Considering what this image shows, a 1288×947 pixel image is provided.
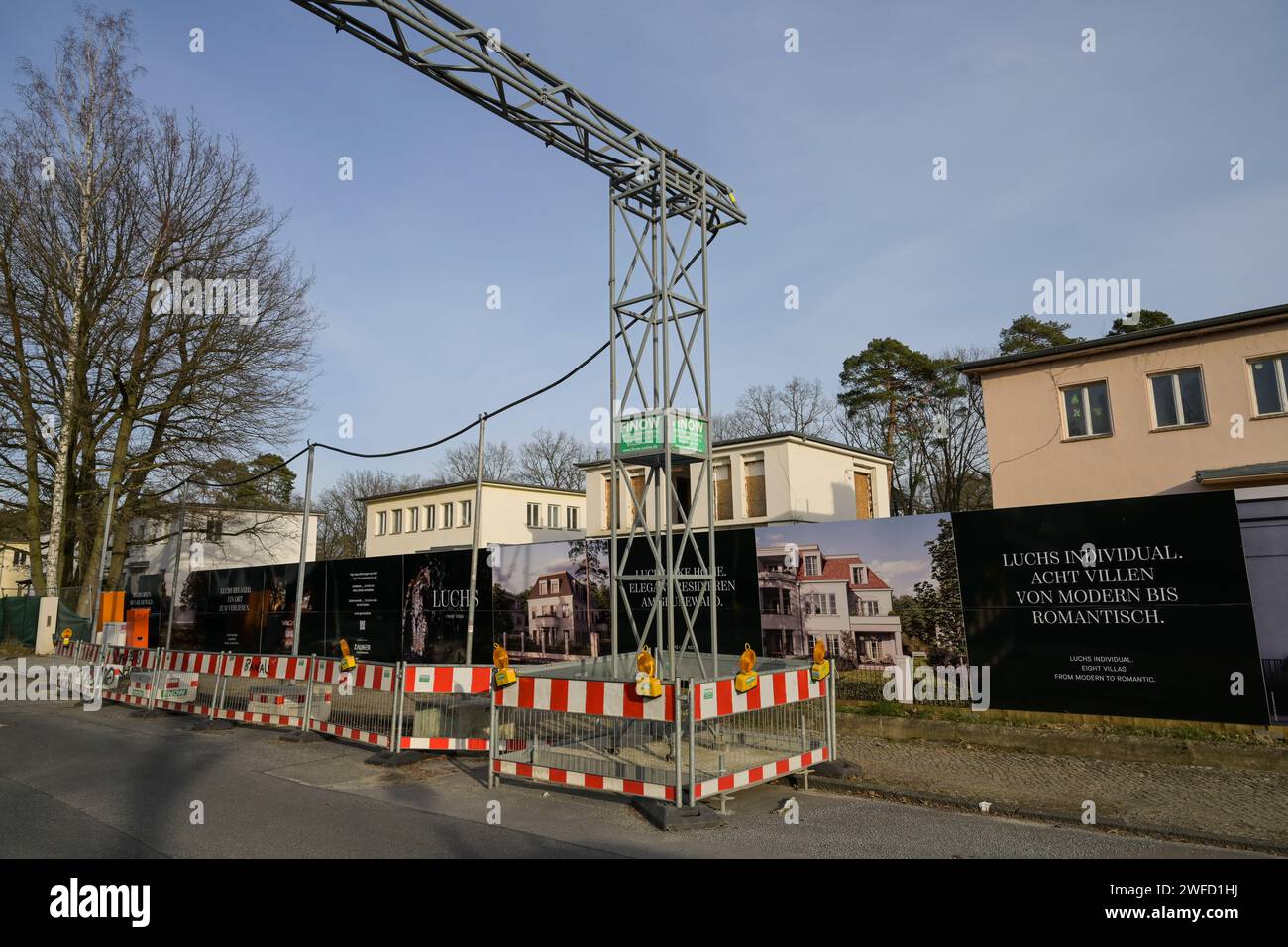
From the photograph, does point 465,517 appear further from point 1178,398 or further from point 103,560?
point 1178,398

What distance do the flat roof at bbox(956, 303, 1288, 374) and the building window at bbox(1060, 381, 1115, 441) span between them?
35.8 inches

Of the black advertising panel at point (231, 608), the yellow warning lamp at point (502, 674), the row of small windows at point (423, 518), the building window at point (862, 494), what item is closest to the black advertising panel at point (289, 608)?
the black advertising panel at point (231, 608)

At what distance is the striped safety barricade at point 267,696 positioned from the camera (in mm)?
11641

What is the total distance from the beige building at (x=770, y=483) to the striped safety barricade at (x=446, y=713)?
18070 mm

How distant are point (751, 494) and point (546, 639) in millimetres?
16341

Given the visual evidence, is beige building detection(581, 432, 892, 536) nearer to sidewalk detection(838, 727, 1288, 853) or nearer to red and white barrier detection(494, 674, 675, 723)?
sidewalk detection(838, 727, 1288, 853)

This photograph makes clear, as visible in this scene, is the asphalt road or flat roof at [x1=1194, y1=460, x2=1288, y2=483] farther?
flat roof at [x1=1194, y1=460, x2=1288, y2=483]

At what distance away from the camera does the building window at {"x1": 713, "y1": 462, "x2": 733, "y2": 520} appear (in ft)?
102

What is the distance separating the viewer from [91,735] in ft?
39.4

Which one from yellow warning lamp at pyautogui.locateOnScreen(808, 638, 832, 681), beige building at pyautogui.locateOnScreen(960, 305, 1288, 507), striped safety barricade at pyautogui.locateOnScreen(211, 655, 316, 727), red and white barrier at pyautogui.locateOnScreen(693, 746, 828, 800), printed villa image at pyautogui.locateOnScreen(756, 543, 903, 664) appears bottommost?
red and white barrier at pyautogui.locateOnScreen(693, 746, 828, 800)
